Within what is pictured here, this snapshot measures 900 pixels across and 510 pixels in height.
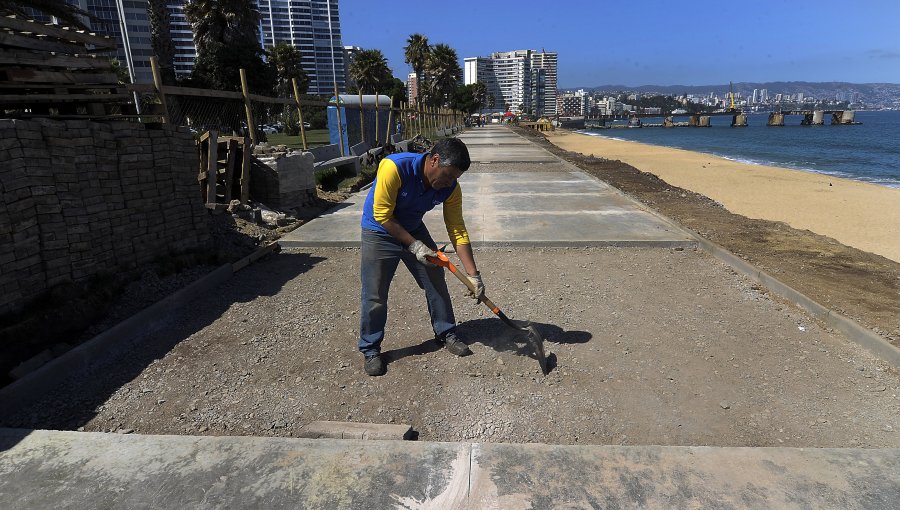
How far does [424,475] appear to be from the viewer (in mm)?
2262

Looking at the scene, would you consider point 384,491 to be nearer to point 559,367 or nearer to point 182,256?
point 559,367

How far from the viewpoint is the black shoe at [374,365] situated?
3452 mm

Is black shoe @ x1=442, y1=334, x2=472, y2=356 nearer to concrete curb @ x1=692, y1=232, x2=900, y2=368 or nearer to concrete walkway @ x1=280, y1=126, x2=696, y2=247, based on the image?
concrete curb @ x1=692, y1=232, x2=900, y2=368

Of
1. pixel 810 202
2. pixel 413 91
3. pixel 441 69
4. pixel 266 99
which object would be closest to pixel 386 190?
pixel 266 99

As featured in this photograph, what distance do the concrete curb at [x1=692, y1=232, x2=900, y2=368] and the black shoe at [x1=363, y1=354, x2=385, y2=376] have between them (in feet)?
12.0

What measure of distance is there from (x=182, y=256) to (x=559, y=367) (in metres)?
4.38

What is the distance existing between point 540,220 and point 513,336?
14.5ft

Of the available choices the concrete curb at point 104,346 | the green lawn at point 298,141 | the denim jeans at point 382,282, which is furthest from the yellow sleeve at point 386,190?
the green lawn at point 298,141

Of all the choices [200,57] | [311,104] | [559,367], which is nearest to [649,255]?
[559,367]

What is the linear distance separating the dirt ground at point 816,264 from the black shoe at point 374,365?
12.6 feet

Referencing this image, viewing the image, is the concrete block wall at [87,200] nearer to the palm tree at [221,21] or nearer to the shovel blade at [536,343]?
the shovel blade at [536,343]

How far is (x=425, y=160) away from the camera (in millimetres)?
3150

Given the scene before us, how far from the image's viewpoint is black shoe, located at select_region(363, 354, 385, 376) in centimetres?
345

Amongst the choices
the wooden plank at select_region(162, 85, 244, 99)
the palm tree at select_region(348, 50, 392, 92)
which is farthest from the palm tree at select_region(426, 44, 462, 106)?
the wooden plank at select_region(162, 85, 244, 99)
